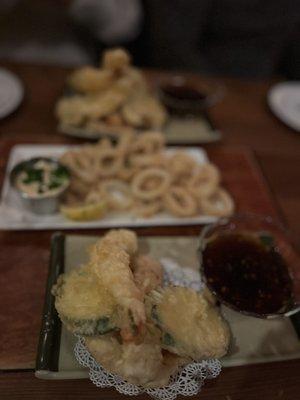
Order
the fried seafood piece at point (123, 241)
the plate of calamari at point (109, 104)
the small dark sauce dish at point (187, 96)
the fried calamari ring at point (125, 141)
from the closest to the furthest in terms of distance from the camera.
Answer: the fried seafood piece at point (123, 241) < the fried calamari ring at point (125, 141) < the plate of calamari at point (109, 104) < the small dark sauce dish at point (187, 96)

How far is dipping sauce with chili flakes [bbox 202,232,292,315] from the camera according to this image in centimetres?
158

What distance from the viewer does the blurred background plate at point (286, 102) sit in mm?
2877

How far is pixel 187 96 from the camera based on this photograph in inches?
115

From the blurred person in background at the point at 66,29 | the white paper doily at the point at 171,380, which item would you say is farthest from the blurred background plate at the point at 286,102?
the white paper doily at the point at 171,380

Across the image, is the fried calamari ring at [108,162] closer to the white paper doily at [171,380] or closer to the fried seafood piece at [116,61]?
the fried seafood piece at [116,61]

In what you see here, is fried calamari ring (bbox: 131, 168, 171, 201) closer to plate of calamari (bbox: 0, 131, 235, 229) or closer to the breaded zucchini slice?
plate of calamari (bbox: 0, 131, 235, 229)

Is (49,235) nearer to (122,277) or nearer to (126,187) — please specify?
(126,187)

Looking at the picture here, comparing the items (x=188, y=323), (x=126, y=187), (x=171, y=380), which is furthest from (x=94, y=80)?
(x=171, y=380)

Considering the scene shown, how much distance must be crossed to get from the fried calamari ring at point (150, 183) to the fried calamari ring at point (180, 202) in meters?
0.04

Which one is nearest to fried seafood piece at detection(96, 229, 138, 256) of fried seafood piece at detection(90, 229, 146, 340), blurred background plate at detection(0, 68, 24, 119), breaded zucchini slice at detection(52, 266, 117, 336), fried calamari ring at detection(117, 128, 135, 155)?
fried seafood piece at detection(90, 229, 146, 340)

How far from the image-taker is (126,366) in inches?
50.8

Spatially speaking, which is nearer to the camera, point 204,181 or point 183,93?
point 204,181

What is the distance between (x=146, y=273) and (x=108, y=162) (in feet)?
3.02

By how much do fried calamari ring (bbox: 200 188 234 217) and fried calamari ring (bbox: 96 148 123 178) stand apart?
49cm
